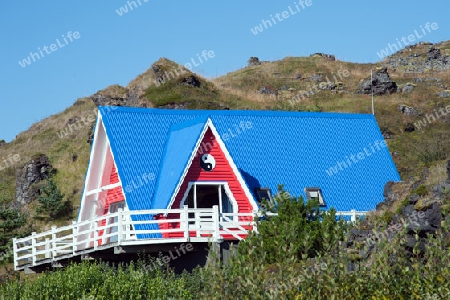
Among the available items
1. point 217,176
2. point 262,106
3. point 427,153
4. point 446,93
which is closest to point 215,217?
point 217,176

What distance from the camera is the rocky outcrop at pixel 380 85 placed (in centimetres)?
7519

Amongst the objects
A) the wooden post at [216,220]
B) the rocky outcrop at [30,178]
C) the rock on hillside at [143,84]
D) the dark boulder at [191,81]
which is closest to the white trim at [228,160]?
the wooden post at [216,220]

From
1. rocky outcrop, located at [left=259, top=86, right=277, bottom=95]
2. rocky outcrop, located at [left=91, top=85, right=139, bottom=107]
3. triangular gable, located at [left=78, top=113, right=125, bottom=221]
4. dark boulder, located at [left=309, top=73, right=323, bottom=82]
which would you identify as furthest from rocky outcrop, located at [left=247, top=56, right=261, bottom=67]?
triangular gable, located at [left=78, top=113, right=125, bottom=221]

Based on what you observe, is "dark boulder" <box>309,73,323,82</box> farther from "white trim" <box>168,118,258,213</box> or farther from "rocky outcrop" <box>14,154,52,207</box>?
"white trim" <box>168,118,258,213</box>

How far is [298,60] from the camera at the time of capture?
102 meters

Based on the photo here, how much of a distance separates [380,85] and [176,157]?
150 feet

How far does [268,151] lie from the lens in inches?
1433

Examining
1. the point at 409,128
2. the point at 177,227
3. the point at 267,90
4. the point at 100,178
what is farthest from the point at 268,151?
the point at 267,90

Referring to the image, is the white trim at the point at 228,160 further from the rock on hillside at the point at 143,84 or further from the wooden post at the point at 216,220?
the rock on hillside at the point at 143,84

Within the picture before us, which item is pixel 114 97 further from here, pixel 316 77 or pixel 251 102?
pixel 316 77

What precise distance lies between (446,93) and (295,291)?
63179mm

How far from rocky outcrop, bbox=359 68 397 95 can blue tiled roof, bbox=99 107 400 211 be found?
1403 inches

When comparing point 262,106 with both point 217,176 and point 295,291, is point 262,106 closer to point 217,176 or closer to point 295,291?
point 217,176

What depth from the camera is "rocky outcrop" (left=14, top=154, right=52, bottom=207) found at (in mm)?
59594
